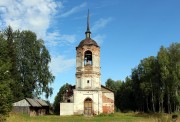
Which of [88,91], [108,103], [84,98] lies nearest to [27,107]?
[84,98]

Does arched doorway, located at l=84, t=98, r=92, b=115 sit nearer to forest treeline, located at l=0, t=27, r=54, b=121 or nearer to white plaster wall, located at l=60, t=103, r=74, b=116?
white plaster wall, located at l=60, t=103, r=74, b=116

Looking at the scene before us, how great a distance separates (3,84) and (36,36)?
4015 centimetres

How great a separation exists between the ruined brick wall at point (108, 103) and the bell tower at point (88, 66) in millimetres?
1819

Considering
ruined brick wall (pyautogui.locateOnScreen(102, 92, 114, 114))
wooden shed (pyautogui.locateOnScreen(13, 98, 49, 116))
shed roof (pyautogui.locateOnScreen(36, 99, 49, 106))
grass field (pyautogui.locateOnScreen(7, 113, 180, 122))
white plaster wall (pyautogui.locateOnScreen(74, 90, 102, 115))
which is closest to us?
grass field (pyautogui.locateOnScreen(7, 113, 180, 122))

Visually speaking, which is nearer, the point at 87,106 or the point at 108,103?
the point at 87,106

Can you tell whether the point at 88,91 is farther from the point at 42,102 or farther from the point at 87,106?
the point at 42,102

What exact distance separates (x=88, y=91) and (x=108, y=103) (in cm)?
339

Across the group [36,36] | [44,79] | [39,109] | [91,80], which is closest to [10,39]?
[36,36]

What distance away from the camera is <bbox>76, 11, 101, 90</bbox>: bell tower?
142 ft

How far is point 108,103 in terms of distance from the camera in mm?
43938

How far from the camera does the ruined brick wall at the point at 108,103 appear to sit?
43.6 metres

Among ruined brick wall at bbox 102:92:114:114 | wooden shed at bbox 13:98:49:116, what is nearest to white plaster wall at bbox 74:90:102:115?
ruined brick wall at bbox 102:92:114:114

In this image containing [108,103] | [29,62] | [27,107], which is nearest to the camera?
[27,107]

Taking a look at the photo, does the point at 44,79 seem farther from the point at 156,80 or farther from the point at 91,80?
the point at 156,80
